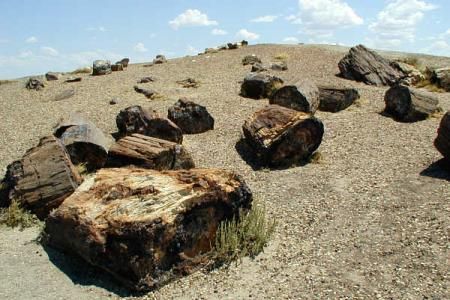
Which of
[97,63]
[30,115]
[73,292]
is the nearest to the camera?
[73,292]

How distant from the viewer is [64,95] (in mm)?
23484

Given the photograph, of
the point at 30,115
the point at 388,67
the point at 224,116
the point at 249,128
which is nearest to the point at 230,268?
the point at 249,128

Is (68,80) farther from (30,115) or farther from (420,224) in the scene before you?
(420,224)

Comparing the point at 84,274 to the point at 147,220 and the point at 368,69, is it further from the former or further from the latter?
the point at 368,69

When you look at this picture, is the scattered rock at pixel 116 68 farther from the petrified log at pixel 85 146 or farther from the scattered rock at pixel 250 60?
the petrified log at pixel 85 146

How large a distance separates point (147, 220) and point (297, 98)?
10719 millimetres

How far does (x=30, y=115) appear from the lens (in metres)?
20.4

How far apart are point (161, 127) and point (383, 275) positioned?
29.3ft

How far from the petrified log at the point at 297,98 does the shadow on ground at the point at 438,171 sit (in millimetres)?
5525

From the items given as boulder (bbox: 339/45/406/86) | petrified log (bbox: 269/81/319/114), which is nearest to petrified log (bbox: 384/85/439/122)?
petrified log (bbox: 269/81/319/114)

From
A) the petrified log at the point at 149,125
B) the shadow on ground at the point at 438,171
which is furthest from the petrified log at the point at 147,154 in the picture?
the shadow on ground at the point at 438,171

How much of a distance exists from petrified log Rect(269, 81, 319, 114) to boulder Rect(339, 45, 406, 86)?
767cm

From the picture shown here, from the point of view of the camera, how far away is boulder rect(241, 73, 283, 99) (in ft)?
68.0

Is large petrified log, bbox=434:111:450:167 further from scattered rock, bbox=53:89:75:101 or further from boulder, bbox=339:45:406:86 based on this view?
scattered rock, bbox=53:89:75:101
